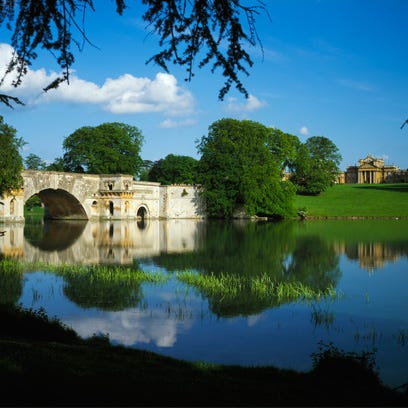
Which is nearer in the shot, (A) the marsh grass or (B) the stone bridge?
(A) the marsh grass

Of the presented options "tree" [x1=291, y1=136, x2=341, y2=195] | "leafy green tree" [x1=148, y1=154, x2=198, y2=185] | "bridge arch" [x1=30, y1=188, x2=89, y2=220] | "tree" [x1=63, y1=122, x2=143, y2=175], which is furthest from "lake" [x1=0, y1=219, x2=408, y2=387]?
"leafy green tree" [x1=148, y1=154, x2=198, y2=185]

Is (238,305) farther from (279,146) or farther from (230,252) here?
(279,146)

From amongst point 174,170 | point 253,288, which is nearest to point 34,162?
point 174,170

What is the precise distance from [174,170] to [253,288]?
68457mm

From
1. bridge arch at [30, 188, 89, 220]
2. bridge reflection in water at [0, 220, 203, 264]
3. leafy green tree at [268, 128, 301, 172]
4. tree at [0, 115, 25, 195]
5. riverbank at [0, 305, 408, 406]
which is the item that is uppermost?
leafy green tree at [268, 128, 301, 172]

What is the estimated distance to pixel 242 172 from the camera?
202ft

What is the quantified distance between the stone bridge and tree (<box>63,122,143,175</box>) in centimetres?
518

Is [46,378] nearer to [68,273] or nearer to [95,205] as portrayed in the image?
[68,273]

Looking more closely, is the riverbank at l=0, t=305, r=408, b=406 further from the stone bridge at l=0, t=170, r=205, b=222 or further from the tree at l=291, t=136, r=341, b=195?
the tree at l=291, t=136, r=341, b=195

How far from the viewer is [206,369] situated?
6.98 m

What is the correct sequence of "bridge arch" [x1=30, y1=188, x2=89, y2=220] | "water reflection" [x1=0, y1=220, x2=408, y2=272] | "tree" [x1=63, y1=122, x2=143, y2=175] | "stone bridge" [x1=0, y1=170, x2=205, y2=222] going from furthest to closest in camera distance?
1. "tree" [x1=63, y1=122, x2=143, y2=175]
2. "bridge arch" [x1=30, y1=188, x2=89, y2=220]
3. "stone bridge" [x1=0, y1=170, x2=205, y2=222]
4. "water reflection" [x1=0, y1=220, x2=408, y2=272]

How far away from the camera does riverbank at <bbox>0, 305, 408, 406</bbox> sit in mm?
4984

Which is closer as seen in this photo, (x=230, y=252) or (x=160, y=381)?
(x=160, y=381)

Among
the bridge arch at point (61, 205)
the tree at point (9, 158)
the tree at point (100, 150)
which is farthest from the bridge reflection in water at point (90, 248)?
the tree at point (100, 150)
